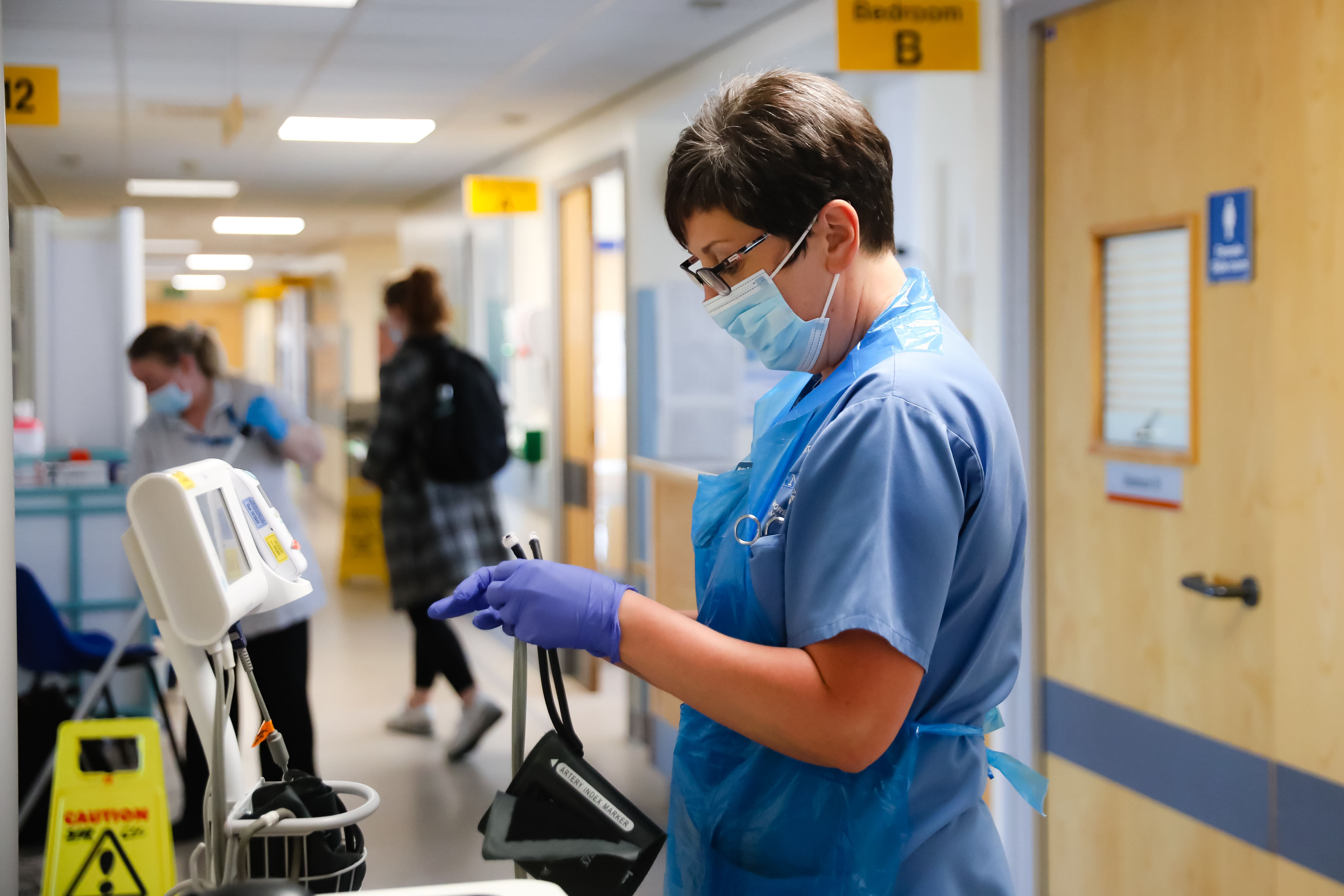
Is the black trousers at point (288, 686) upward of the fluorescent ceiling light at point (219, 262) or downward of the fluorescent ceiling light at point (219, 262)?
downward

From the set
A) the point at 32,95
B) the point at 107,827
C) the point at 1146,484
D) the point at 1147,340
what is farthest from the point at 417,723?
the point at 1147,340

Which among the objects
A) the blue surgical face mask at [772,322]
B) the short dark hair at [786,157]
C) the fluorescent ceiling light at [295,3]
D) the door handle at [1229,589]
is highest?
the fluorescent ceiling light at [295,3]

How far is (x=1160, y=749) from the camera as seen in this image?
2480 mm

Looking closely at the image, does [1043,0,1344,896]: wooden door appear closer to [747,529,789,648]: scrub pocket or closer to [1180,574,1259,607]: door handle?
[1180,574,1259,607]: door handle

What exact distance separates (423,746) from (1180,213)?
3280 mm

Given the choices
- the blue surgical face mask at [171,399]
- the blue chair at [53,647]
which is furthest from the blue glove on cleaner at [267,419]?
the blue chair at [53,647]

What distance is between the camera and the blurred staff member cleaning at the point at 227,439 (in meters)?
3.23

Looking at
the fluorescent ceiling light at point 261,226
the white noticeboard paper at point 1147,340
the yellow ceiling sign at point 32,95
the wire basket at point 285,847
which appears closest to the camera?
the wire basket at point 285,847

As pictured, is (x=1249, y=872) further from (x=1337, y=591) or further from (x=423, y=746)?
(x=423, y=746)

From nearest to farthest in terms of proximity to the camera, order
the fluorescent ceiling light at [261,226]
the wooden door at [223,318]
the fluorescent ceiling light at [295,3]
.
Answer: the fluorescent ceiling light at [295,3], the fluorescent ceiling light at [261,226], the wooden door at [223,318]

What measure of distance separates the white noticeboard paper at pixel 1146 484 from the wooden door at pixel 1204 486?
21 millimetres

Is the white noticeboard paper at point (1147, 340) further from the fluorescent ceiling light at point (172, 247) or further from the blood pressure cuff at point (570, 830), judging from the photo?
the fluorescent ceiling light at point (172, 247)

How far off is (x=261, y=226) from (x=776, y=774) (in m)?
10.3

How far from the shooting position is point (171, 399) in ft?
10.9
